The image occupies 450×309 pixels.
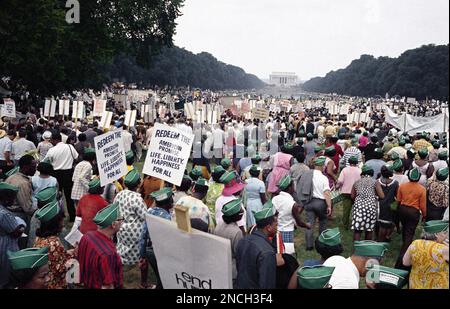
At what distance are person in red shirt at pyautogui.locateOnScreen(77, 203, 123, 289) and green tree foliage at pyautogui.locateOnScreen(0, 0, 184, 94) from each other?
51.1 ft

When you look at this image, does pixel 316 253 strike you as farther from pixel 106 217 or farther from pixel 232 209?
pixel 106 217

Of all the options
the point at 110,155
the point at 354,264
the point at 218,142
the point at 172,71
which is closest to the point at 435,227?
the point at 354,264

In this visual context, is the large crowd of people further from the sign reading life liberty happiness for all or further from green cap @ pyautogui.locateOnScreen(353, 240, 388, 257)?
the sign reading life liberty happiness for all

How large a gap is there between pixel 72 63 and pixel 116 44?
488cm

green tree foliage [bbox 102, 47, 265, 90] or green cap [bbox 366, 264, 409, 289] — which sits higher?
green tree foliage [bbox 102, 47, 265, 90]

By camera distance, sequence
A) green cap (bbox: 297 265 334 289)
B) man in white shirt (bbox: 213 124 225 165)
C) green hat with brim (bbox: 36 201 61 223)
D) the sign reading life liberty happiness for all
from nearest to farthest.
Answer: green cap (bbox: 297 265 334 289)
green hat with brim (bbox: 36 201 61 223)
the sign reading life liberty happiness for all
man in white shirt (bbox: 213 124 225 165)

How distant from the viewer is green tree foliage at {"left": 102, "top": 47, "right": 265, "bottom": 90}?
7912 cm

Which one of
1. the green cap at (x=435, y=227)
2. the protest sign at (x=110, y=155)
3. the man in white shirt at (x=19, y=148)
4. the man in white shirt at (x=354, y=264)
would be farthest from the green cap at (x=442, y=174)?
the man in white shirt at (x=19, y=148)

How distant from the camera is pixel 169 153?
6211mm

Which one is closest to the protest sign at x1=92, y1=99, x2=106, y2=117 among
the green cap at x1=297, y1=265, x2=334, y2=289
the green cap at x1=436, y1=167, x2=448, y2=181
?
the green cap at x1=436, y1=167, x2=448, y2=181

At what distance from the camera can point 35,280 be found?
405 cm

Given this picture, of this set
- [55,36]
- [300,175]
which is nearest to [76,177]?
[300,175]

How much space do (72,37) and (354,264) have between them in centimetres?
2312

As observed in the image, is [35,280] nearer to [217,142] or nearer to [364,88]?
[217,142]
